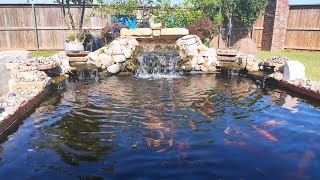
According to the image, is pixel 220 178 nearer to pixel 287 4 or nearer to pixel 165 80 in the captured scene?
pixel 165 80

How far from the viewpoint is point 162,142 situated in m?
3.91

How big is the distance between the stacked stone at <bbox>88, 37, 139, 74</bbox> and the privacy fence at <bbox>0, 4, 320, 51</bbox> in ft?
16.3

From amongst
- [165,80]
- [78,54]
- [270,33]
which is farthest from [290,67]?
[270,33]

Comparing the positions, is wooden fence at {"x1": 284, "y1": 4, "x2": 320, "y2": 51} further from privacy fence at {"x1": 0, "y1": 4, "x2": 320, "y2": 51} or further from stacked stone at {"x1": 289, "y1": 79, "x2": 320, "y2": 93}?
stacked stone at {"x1": 289, "y1": 79, "x2": 320, "y2": 93}

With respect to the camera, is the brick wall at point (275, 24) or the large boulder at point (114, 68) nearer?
the large boulder at point (114, 68)

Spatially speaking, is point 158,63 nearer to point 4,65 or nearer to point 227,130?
point 4,65

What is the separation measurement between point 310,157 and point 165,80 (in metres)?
5.89

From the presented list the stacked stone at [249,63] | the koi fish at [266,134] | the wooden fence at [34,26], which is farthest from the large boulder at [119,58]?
the koi fish at [266,134]

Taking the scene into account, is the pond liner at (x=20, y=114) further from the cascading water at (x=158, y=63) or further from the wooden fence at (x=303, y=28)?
the wooden fence at (x=303, y=28)

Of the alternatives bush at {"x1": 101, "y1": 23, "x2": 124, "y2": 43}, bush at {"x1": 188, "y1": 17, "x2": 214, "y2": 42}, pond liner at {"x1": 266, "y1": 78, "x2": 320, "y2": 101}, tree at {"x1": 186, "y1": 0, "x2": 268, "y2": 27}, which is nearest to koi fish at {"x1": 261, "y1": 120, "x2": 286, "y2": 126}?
pond liner at {"x1": 266, "y1": 78, "x2": 320, "y2": 101}

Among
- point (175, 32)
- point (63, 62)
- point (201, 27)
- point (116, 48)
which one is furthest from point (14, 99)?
point (201, 27)

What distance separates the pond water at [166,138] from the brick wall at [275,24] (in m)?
9.71

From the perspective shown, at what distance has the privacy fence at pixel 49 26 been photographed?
1459 cm

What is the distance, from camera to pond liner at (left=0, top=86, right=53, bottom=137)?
421 centimetres
